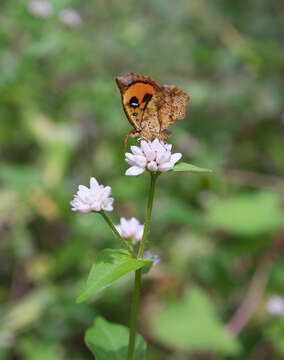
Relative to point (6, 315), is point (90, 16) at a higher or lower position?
higher

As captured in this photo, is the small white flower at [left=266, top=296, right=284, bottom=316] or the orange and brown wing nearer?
the orange and brown wing

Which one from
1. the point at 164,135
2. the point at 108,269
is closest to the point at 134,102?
the point at 164,135

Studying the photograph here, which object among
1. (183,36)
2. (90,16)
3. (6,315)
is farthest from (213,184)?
(90,16)

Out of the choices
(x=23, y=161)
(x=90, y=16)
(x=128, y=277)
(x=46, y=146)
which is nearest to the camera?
(x=128, y=277)

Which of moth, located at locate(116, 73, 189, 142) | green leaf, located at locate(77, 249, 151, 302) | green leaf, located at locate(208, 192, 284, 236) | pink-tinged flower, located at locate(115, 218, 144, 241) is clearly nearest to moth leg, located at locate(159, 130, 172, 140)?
moth, located at locate(116, 73, 189, 142)

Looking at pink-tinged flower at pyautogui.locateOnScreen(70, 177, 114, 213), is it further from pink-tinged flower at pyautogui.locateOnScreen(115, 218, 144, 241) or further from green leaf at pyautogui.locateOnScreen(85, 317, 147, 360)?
green leaf at pyautogui.locateOnScreen(85, 317, 147, 360)

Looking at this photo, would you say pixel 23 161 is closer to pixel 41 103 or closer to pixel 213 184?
pixel 41 103
